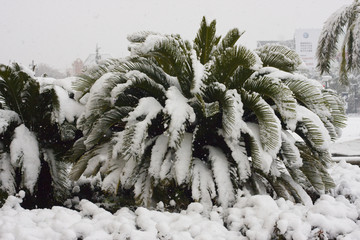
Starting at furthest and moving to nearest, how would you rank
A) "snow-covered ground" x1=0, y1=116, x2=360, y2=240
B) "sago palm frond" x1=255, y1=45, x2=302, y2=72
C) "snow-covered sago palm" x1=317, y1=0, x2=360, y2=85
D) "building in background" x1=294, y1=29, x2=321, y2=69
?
"building in background" x1=294, y1=29, x2=321, y2=69, "snow-covered sago palm" x1=317, y1=0, x2=360, y2=85, "sago palm frond" x1=255, y1=45, x2=302, y2=72, "snow-covered ground" x1=0, y1=116, x2=360, y2=240

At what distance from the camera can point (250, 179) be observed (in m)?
3.49

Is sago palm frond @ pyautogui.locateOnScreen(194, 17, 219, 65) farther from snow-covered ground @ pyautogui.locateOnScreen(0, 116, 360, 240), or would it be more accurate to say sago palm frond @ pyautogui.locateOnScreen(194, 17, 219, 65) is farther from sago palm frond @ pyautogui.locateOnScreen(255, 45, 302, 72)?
snow-covered ground @ pyautogui.locateOnScreen(0, 116, 360, 240)

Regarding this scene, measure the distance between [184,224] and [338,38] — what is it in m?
10.7

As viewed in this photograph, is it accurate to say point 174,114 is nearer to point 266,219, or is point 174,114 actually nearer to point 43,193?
point 266,219

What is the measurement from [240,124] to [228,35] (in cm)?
146

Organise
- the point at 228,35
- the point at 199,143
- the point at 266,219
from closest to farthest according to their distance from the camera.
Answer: the point at 266,219, the point at 199,143, the point at 228,35

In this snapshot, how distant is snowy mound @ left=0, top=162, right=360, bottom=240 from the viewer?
2.08m

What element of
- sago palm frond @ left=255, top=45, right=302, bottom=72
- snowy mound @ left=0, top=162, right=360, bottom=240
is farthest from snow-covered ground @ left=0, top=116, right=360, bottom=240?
sago palm frond @ left=255, top=45, right=302, bottom=72

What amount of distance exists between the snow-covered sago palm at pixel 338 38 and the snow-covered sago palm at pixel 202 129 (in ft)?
24.8

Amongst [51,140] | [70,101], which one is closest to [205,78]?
[70,101]

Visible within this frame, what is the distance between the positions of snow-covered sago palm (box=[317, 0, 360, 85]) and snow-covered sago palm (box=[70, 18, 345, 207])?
7548mm

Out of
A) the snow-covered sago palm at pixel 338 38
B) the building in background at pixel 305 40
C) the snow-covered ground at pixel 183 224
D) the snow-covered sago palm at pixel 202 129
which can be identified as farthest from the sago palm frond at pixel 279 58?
the building in background at pixel 305 40

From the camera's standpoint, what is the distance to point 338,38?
11250 mm

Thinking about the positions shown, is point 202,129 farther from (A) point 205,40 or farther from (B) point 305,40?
(B) point 305,40
